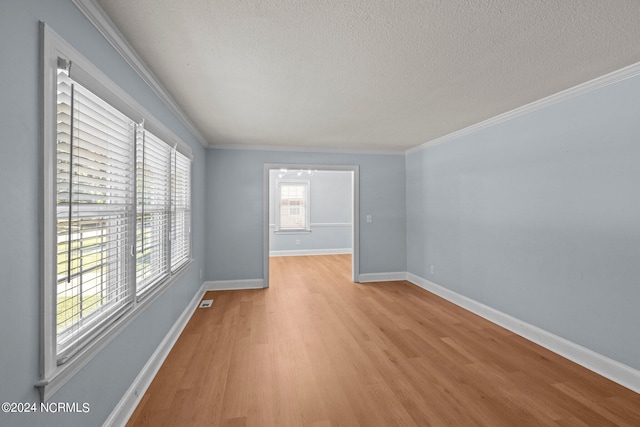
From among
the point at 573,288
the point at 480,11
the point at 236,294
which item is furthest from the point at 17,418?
the point at 573,288

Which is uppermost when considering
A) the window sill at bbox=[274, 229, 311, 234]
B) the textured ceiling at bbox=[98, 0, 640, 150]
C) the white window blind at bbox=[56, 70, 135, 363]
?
the textured ceiling at bbox=[98, 0, 640, 150]

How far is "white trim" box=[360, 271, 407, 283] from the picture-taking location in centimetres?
496

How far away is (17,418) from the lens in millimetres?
964

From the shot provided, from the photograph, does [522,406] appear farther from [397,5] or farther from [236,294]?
[236,294]

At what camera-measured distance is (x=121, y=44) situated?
166cm

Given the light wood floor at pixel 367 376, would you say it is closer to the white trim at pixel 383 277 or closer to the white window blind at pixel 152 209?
the white window blind at pixel 152 209

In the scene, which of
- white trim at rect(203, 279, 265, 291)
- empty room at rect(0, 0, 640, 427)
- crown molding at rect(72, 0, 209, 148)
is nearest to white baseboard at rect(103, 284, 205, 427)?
empty room at rect(0, 0, 640, 427)

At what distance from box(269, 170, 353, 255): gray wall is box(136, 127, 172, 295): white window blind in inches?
204

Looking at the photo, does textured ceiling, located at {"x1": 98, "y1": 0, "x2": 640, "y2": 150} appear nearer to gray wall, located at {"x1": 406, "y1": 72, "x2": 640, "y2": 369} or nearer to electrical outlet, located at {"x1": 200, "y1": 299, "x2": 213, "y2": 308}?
gray wall, located at {"x1": 406, "y1": 72, "x2": 640, "y2": 369}

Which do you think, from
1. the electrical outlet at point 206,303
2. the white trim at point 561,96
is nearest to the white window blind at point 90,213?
the electrical outlet at point 206,303

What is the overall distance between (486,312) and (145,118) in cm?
407

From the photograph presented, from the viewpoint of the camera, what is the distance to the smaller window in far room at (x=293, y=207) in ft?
25.8

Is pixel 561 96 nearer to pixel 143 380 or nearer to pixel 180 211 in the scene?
pixel 180 211

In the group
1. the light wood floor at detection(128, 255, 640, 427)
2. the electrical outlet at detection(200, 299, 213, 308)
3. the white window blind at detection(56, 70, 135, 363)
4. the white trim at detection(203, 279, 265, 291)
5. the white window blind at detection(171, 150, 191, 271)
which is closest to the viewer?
the white window blind at detection(56, 70, 135, 363)
